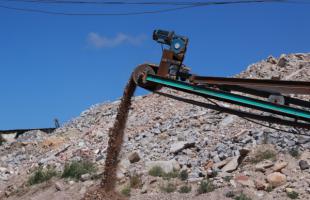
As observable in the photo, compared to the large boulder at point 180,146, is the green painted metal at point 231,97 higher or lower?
higher

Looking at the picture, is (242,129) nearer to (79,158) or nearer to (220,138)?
(220,138)

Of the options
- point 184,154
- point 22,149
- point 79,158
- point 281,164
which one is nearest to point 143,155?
point 184,154

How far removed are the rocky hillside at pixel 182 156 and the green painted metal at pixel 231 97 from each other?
183 cm

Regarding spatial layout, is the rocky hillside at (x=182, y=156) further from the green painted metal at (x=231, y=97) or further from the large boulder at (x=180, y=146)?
the green painted metal at (x=231, y=97)

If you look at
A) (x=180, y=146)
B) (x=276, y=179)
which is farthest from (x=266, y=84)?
(x=180, y=146)

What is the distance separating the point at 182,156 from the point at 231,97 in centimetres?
736

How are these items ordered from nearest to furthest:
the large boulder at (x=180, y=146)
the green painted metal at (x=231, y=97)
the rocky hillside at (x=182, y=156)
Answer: the green painted metal at (x=231, y=97) < the rocky hillside at (x=182, y=156) < the large boulder at (x=180, y=146)

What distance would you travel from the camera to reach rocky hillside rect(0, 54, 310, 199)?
1283cm

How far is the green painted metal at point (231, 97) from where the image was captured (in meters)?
7.62

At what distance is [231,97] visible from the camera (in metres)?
7.92

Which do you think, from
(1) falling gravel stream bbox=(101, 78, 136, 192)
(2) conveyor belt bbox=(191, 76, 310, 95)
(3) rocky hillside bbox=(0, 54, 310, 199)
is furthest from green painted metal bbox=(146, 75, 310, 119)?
(3) rocky hillside bbox=(0, 54, 310, 199)

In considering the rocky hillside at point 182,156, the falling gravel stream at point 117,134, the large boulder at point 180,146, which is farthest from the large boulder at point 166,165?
the falling gravel stream at point 117,134

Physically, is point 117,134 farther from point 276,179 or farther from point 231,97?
point 276,179

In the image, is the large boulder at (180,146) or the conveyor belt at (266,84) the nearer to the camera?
the conveyor belt at (266,84)
